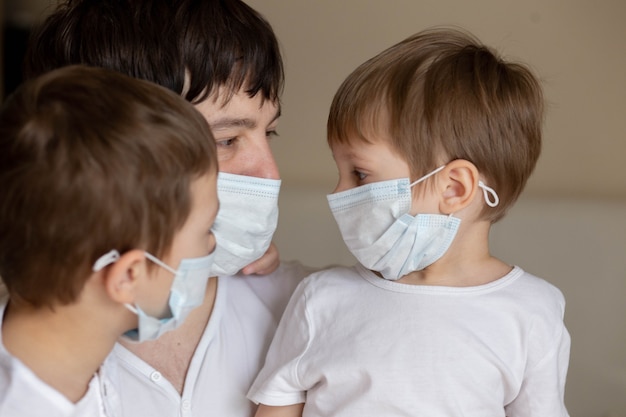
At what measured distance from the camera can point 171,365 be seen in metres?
1.56

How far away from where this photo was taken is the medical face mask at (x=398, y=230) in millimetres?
1510

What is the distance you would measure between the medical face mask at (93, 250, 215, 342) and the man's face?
31 cm

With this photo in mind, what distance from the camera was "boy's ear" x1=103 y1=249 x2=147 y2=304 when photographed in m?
1.19

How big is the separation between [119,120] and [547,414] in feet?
3.11

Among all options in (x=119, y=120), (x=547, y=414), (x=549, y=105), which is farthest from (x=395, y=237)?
(x=549, y=105)

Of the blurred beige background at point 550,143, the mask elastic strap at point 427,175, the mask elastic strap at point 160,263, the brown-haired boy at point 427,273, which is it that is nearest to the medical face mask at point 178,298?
the mask elastic strap at point 160,263

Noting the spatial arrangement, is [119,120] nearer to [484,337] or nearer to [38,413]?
[38,413]

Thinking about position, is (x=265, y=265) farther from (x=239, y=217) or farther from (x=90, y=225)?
(x=90, y=225)

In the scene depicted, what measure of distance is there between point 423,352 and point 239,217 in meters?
0.44

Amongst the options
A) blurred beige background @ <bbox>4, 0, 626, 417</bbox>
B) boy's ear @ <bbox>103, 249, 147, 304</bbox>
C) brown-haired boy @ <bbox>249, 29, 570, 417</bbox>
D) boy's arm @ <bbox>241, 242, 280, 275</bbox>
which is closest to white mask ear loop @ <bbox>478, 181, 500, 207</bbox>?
brown-haired boy @ <bbox>249, 29, 570, 417</bbox>

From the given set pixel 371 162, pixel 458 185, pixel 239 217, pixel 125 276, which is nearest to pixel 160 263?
pixel 125 276

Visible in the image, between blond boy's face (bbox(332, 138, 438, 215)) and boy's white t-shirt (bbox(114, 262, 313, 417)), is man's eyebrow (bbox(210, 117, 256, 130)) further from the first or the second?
boy's white t-shirt (bbox(114, 262, 313, 417))

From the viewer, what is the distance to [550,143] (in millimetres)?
2518

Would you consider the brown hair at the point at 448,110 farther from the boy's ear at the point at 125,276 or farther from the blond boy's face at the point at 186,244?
the boy's ear at the point at 125,276
